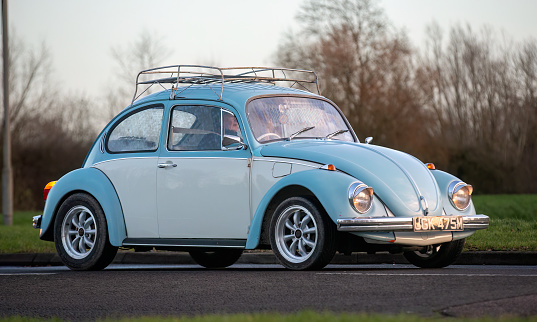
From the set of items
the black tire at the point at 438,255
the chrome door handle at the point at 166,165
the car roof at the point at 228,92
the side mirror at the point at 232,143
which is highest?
the car roof at the point at 228,92

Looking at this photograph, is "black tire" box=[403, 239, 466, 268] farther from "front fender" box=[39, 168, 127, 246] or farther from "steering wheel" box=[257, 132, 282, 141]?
"front fender" box=[39, 168, 127, 246]

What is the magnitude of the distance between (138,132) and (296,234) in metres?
2.70

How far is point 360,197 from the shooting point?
7.72m

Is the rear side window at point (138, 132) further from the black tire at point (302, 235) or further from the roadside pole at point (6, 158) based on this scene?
the roadside pole at point (6, 158)

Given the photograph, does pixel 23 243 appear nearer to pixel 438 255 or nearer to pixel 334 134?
pixel 334 134

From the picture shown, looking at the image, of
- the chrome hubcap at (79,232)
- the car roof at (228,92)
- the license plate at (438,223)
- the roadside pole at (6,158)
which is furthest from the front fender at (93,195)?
the roadside pole at (6,158)

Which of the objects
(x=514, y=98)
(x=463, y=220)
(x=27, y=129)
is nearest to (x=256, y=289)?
(x=463, y=220)

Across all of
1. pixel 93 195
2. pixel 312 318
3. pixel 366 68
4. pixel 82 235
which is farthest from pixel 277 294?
pixel 366 68

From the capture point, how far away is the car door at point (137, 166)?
9.38 m

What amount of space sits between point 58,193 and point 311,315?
18.6 feet

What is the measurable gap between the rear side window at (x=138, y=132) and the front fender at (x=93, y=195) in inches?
16.2

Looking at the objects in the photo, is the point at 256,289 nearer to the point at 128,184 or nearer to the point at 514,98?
the point at 128,184

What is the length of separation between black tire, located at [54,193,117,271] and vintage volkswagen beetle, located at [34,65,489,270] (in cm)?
1

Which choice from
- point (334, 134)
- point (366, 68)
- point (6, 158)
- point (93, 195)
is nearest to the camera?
point (334, 134)
